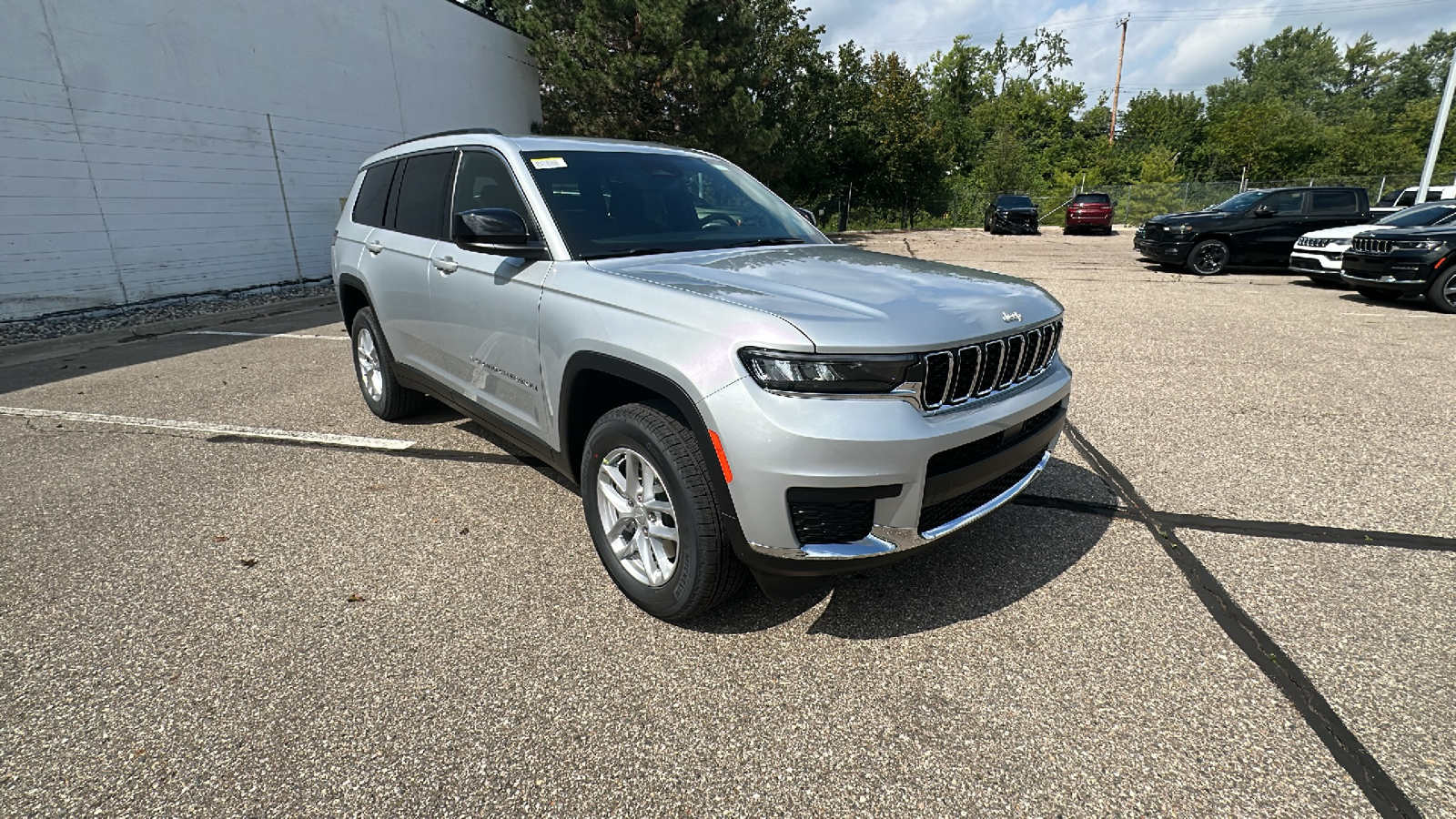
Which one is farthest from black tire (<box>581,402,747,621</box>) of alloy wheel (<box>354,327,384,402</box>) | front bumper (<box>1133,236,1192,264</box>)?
front bumper (<box>1133,236,1192,264</box>)

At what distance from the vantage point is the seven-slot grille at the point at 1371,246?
960 centimetres

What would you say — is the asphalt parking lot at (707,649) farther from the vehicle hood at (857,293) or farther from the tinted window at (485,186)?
the tinted window at (485,186)

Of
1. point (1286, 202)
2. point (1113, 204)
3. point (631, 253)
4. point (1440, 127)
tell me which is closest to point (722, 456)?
point (631, 253)

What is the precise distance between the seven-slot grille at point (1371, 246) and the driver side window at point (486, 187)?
466 inches

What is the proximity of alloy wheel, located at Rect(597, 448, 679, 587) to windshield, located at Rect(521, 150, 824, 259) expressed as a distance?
0.89 m

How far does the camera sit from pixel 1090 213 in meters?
27.4

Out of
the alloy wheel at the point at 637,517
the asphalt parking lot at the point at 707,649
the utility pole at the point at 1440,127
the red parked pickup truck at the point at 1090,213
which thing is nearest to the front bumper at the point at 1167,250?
the asphalt parking lot at the point at 707,649

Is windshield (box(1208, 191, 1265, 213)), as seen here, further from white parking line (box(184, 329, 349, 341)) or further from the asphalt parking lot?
white parking line (box(184, 329, 349, 341))

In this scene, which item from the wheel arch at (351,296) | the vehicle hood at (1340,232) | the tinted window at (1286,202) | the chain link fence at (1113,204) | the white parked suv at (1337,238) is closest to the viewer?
the wheel arch at (351,296)

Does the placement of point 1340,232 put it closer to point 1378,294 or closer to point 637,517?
point 1378,294

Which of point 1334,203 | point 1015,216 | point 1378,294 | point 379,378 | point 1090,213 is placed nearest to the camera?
point 379,378

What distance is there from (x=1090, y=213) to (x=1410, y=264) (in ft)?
64.8

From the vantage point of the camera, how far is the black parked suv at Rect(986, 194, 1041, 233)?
2881 centimetres

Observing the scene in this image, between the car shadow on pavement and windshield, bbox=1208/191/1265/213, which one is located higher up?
windshield, bbox=1208/191/1265/213
